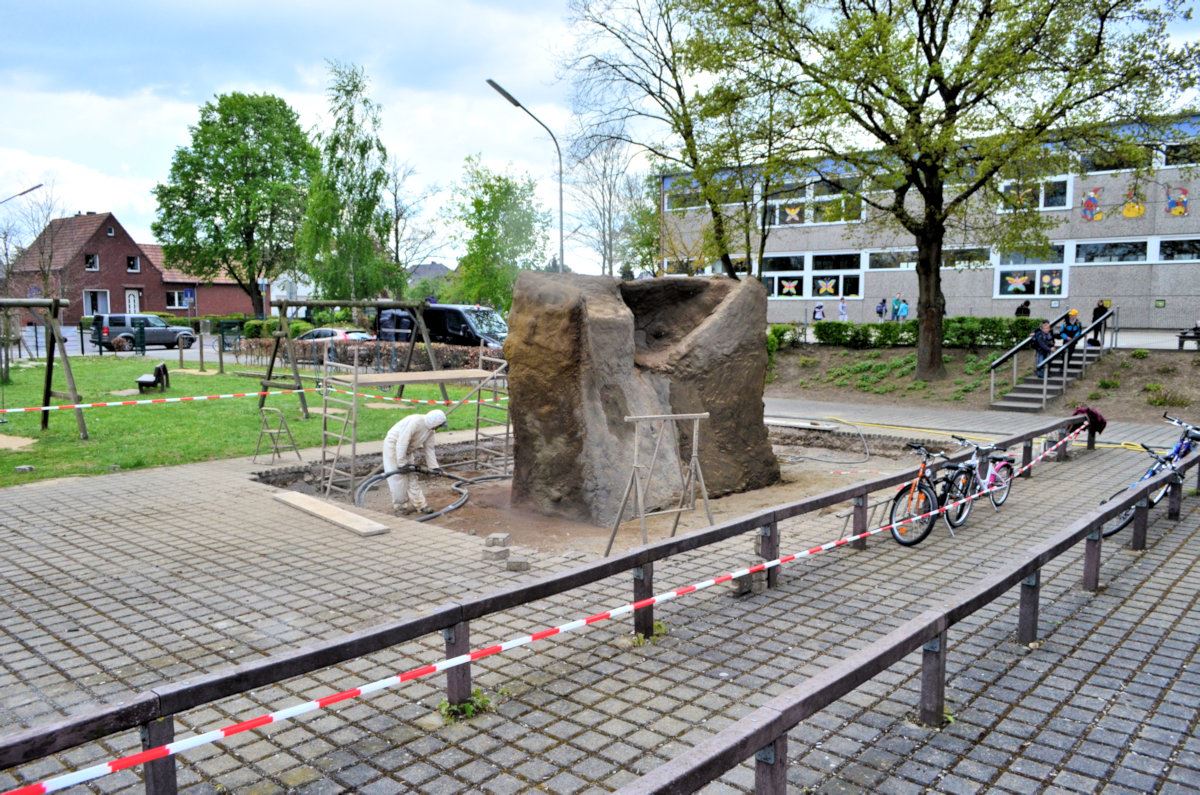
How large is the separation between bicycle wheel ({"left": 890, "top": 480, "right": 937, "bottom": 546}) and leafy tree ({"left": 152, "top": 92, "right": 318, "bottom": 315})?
4464cm

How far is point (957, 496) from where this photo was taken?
28.3 ft

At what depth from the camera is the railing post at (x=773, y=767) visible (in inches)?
134

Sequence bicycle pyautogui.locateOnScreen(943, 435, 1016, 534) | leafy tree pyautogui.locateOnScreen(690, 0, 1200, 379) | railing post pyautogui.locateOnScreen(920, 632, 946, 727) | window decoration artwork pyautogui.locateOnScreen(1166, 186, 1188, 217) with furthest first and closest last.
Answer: window decoration artwork pyautogui.locateOnScreen(1166, 186, 1188, 217)
leafy tree pyautogui.locateOnScreen(690, 0, 1200, 379)
bicycle pyautogui.locateOnScreen(943, 435, 1016, 534)
railing post pyautogui.locateOnScreen(920, 632, 946, 727)

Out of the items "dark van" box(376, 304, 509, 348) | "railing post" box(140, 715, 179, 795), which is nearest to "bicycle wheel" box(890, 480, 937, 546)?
"railing post" box(140, 715, 179, 795)

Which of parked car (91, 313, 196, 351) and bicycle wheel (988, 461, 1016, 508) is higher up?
parked car (91, 313, 196, 351)

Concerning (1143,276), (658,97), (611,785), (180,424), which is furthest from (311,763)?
(1143,276)

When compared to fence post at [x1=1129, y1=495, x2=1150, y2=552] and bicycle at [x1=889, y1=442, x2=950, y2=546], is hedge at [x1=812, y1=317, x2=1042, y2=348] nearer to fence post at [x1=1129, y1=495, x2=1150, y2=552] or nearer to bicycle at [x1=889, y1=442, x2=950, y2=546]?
fence post at [x1=1129, y1=495, x2=1150, y2=552]

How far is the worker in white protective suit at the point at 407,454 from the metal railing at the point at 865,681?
600 cm

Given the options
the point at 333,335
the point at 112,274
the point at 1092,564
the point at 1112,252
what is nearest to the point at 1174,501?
A: the point at 1092,564

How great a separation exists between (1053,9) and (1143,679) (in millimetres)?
16781

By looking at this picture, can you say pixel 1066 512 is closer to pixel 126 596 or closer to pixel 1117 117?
pixel 126 596

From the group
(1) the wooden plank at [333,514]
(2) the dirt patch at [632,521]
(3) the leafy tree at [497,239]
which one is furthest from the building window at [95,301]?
(1) the wooden plank at [333,514]

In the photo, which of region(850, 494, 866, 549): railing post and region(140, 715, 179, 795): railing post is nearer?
region(140, 715, 179, 795): railing post

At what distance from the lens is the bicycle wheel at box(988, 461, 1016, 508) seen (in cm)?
931
